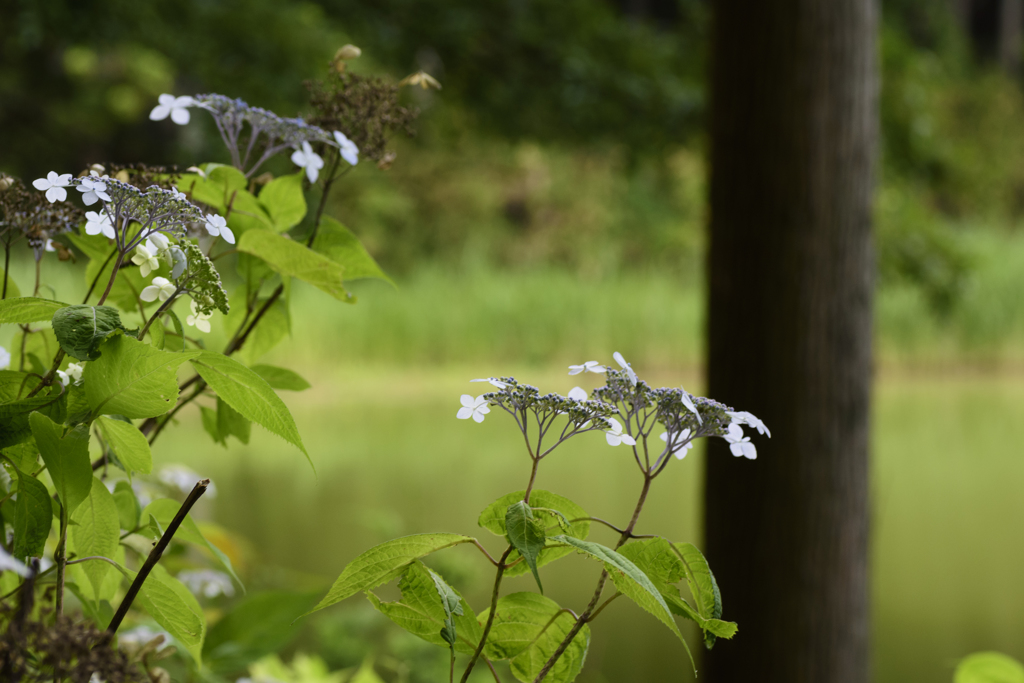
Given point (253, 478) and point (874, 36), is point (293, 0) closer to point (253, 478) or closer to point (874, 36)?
point (253, 478)

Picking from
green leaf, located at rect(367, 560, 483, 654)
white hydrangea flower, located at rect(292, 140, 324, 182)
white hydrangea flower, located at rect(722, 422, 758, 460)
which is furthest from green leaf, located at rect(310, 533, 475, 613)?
white hydrangea flower, located at rect(292, 140, 324, 182)

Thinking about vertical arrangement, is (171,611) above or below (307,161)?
below

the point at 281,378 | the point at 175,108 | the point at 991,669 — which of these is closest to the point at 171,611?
the point at 281,378

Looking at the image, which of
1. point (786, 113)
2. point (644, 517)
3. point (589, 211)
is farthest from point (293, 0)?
point (589, 211)

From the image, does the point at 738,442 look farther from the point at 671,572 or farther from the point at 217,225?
the point at 217,225

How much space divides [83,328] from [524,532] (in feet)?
0.56

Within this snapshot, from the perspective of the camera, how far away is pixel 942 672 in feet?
6.05

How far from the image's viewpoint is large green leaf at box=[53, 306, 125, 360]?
25 centimetres

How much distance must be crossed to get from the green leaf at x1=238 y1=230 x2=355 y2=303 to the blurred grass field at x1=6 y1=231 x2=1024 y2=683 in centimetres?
136

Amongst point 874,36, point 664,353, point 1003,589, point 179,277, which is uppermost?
point 874,36

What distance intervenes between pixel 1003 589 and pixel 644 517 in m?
0.96

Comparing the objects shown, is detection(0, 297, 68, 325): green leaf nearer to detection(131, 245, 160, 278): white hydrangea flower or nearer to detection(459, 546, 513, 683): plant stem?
detection(131, 245, 160, 278): white hydrangea flower

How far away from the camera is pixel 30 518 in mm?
265

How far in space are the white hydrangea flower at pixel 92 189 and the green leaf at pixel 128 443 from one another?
81mm
